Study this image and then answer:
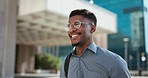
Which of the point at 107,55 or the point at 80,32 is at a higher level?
the point at 80,32

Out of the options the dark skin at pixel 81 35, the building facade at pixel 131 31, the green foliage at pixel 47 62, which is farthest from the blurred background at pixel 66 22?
the green foliage at pixel 47 62

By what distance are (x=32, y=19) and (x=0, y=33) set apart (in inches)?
175

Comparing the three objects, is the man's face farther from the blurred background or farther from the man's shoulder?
the blurred background

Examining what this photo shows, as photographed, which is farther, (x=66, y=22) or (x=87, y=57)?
(x=66, y=22)

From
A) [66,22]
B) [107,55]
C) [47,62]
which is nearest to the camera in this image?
[107,55]

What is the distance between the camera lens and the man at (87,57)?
3.56 ft

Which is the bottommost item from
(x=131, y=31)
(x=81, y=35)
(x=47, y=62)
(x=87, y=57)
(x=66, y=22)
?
(x=47, y=62)

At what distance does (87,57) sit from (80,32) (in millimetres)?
124

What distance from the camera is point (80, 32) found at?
1.16 m

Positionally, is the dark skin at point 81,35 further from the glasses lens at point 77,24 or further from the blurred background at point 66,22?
the blurred background at point 66,22

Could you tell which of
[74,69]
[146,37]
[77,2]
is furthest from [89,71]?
[77,2]

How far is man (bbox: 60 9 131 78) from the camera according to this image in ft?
3.56

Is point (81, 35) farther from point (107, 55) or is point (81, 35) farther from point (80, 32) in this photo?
point (107, 55)

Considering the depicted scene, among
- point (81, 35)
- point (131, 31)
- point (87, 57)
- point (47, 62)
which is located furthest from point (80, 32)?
point (47, 62)
